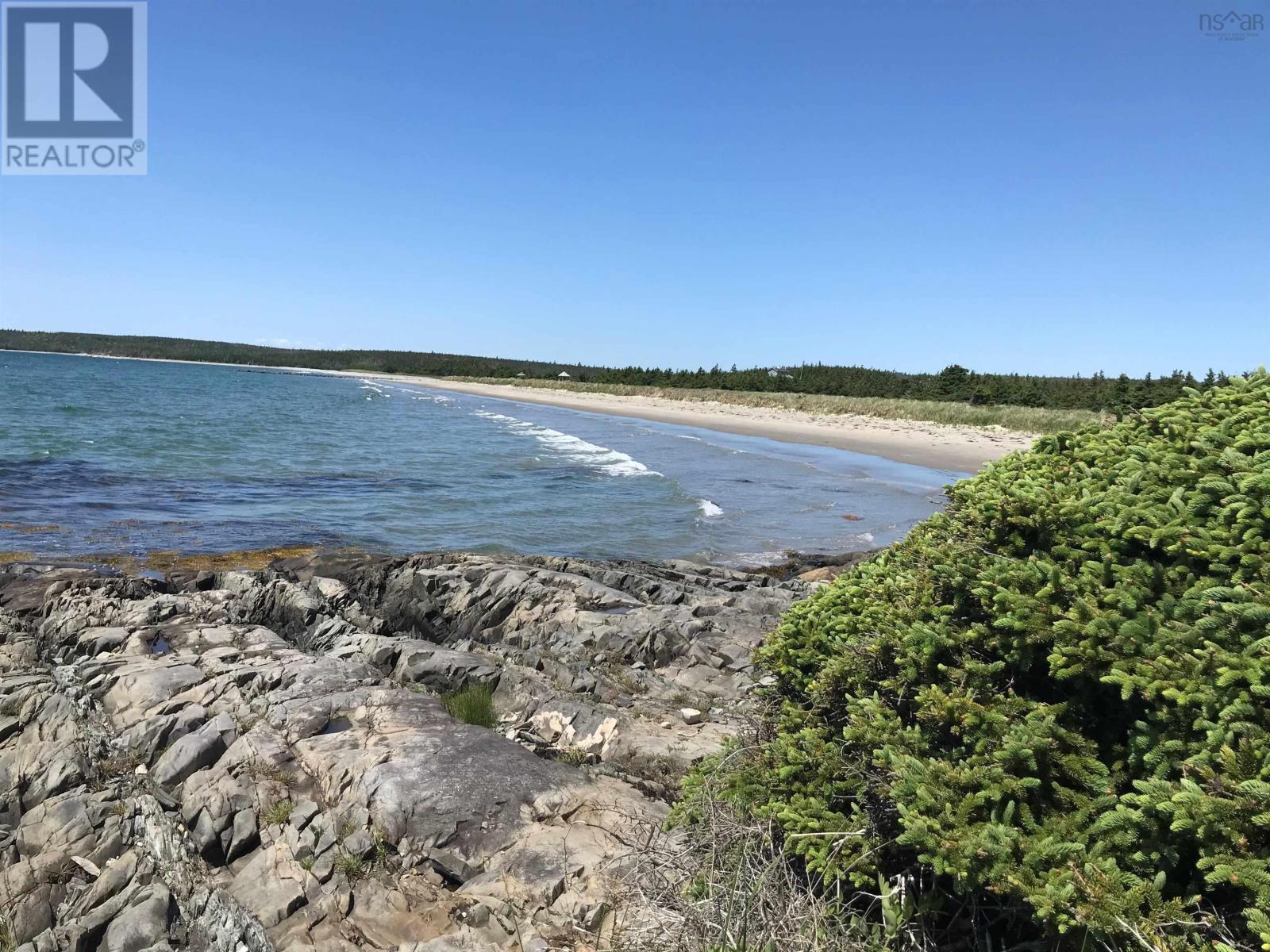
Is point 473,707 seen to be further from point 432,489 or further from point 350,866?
point 432,489

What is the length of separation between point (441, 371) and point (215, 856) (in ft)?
551

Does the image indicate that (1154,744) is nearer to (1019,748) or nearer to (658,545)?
(1019,748)

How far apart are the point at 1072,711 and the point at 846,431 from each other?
41.7 m

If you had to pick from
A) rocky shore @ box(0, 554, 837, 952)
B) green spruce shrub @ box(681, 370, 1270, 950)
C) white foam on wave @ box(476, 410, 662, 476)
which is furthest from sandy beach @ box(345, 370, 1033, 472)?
green spruce shrub @ box(681, 370, 1270, 950)

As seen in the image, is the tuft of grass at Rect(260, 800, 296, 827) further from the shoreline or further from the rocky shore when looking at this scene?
the shoreline

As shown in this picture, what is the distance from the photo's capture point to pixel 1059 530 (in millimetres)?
3137

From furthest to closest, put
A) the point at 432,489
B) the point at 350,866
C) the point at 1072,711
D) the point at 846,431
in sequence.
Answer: the point at 846,431 → the point at 432,489 → the point at 350,866 → the point at 1072,711

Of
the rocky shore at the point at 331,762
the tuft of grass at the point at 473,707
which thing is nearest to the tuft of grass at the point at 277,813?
the rocky shore at the point at 331,762

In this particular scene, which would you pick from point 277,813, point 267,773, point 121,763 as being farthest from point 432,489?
point 277,813

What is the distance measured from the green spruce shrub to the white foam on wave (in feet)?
69.0

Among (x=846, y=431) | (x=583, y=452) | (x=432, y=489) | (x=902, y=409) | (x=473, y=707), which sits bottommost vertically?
(x=432, y=489)

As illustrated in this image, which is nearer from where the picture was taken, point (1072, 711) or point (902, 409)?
point (1072, 711)

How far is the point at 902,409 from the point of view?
4881 centimetres

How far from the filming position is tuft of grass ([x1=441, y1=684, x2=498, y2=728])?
596 centimetres
